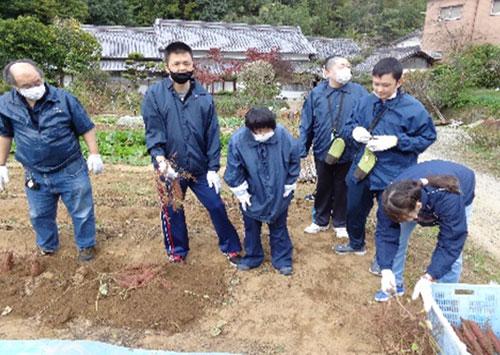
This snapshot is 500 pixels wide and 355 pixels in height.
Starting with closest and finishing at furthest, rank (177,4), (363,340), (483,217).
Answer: (363,340), (483,217), (177,4)

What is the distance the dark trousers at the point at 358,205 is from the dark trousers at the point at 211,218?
938 millimetres

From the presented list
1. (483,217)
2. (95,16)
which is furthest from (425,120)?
(95,16)

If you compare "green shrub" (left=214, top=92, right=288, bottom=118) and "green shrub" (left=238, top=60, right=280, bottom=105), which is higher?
"green shrub" (left=238, top=60, right=280, bottom=105)

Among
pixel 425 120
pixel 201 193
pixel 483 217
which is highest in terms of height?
pixel 425 120

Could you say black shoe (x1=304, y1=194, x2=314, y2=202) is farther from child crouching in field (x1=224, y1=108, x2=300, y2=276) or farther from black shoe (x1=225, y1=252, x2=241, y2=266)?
child crouching in field (x1=224, y1=108, x2=300, y2=276)

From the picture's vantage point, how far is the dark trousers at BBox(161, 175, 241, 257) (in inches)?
123

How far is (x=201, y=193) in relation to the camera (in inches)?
123

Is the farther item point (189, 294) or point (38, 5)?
point (38, 5)

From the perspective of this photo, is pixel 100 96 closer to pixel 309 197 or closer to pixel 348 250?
pixel 309 197

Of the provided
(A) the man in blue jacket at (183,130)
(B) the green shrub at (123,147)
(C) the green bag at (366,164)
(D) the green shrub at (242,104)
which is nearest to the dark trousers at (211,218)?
(A) the man in blue jacket at (183,130)

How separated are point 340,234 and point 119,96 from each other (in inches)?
462

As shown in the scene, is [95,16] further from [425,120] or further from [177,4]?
[425,120]

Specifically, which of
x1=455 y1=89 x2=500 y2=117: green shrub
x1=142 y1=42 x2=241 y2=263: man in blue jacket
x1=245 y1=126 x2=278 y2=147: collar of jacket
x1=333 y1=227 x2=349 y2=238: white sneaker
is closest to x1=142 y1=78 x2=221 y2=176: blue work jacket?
x1=142 y1=42 x2=241 y2=263: man in blue jacket

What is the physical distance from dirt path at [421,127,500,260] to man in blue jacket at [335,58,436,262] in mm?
1902
